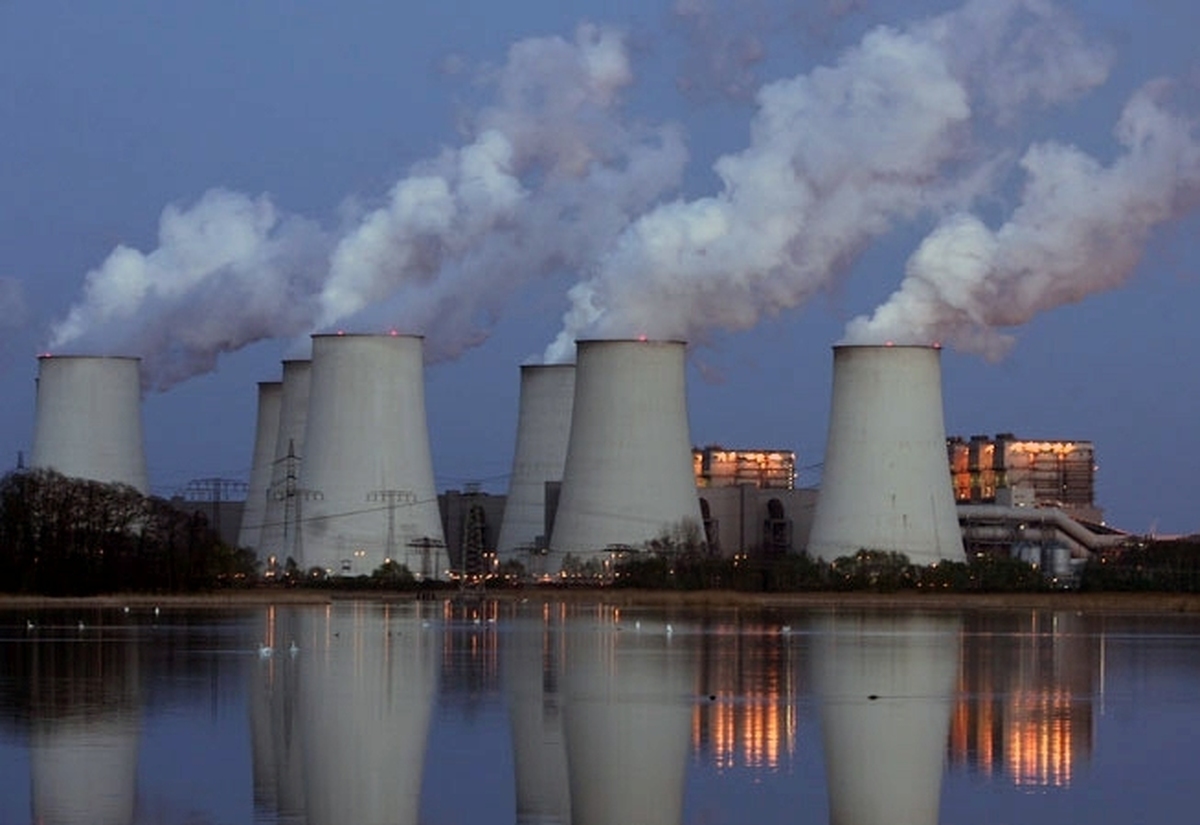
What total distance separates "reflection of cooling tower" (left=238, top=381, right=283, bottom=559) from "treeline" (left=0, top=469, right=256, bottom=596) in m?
9.47

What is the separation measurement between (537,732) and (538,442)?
42.4 metres

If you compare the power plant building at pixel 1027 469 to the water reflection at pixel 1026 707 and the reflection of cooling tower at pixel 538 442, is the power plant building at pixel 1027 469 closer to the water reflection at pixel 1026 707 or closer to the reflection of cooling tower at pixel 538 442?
the reflection of cooling tower at pixel 538 442

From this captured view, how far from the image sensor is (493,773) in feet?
46.1

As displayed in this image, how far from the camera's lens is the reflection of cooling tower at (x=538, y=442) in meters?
57.9

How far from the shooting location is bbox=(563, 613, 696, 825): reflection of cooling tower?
12.7 meters

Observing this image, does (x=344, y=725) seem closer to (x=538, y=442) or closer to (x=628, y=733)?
(x=628, y=733)

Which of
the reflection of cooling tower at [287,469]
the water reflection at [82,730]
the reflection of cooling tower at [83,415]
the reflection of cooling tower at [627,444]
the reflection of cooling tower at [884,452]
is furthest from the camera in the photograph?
the reflection of cooling tower at [287,469]

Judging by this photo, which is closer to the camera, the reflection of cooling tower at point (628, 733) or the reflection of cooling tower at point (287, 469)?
the reflection of cooling tower at point (628, 733)

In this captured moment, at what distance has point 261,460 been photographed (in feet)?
204

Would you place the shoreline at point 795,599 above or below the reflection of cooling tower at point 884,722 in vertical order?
below

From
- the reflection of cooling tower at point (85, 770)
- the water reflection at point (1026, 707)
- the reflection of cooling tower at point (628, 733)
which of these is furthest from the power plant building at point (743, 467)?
the reflection of cooling tower at point (85, 770)

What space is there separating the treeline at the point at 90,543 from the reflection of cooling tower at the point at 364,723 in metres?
15.8

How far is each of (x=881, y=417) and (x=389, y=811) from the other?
34544 millimetres

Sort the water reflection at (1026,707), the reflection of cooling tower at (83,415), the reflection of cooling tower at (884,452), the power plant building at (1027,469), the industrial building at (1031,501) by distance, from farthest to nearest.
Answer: the power plant building at (1027,469), the industrial building at (1031,501), the reflection of cooling tower at (83,415), the reflection of cooling tower at (884,452), the water reflection at (1026,707)
